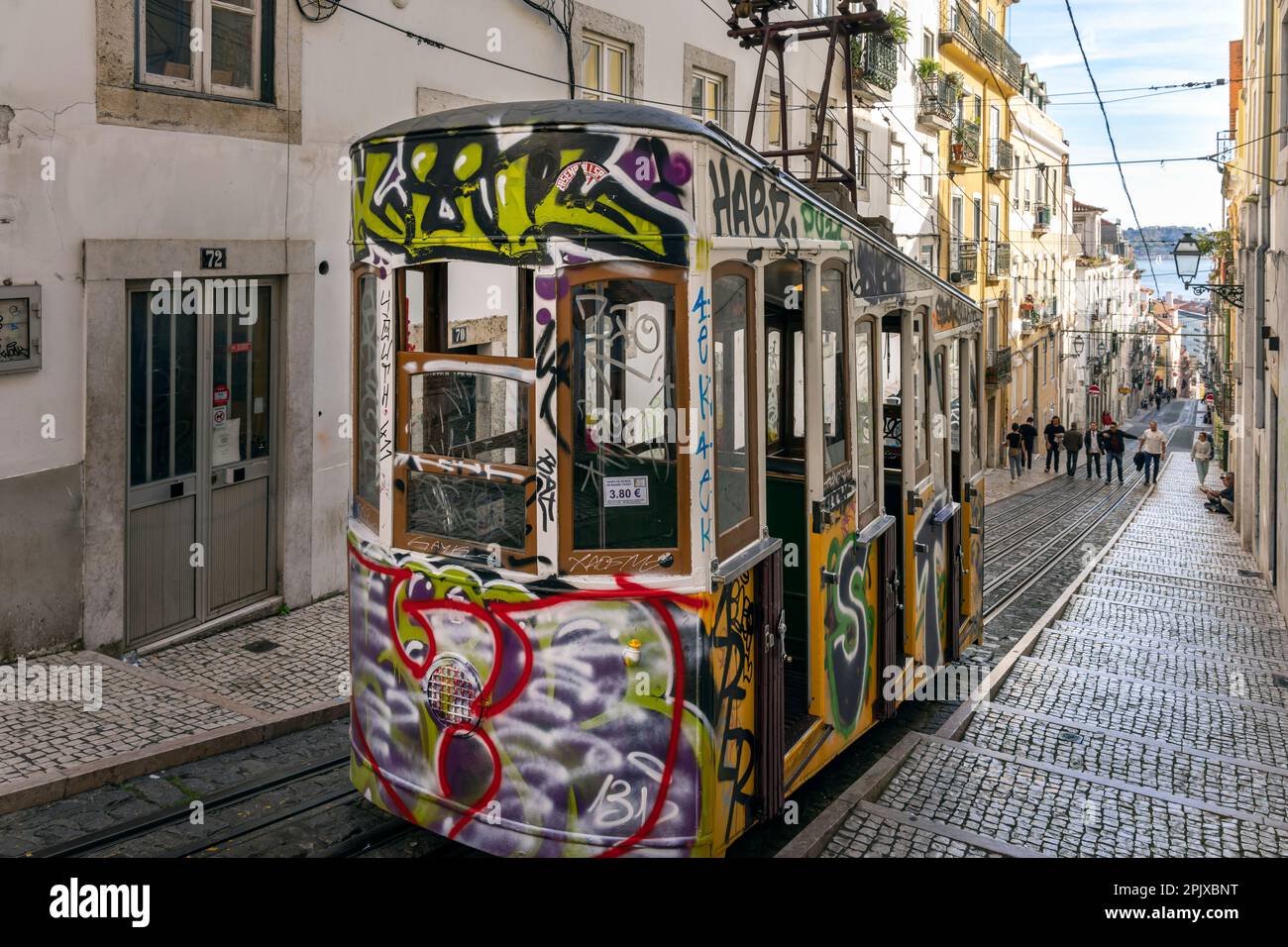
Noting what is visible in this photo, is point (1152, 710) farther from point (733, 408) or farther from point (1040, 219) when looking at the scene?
point (1040, 219)

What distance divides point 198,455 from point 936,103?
24287 mm

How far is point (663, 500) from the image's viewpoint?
497 centimetres

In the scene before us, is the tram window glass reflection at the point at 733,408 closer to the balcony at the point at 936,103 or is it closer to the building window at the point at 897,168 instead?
the building window at the point at 897,168

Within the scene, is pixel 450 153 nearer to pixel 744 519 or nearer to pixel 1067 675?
pixel 744 519

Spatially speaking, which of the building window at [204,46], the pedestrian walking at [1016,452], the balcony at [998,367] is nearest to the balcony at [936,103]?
the balcony at [998,367]

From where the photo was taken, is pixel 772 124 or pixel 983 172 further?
pixel 983 172

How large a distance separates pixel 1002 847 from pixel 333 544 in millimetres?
6446

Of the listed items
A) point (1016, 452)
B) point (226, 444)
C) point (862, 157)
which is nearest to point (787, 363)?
point (226, 444)

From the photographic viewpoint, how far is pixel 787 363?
691cm

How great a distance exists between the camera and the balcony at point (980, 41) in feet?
106

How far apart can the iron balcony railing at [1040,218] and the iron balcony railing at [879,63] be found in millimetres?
19144

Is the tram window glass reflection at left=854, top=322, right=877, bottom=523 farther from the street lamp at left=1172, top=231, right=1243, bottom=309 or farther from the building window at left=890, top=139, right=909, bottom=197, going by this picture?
the building window at left=890, top=139, right=909, bottom=197

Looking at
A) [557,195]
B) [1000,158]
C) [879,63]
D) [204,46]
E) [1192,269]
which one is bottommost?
[557,195]
